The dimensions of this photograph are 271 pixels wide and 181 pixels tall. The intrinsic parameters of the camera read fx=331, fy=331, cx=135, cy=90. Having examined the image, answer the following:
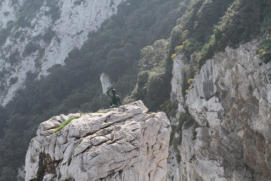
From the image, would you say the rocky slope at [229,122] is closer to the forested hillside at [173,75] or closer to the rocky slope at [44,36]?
the forested hillside at [173,75]

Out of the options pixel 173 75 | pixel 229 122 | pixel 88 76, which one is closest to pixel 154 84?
pixel 173 75

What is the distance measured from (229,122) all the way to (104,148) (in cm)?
1548

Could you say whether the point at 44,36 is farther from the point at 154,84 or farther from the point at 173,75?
the point at 173,75

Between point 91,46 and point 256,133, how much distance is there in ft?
134

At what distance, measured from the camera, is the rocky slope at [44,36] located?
2371 inches

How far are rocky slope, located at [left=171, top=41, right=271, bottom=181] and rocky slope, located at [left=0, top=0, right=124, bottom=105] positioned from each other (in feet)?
128

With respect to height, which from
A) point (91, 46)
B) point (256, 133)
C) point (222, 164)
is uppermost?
point (91, 46)

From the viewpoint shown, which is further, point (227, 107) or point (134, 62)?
point (134, 62)

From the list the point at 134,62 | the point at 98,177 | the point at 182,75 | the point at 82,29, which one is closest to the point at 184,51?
the point at 182,75

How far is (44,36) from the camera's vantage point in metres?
64.0

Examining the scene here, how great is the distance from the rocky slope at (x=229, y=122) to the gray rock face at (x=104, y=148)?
1124 cm

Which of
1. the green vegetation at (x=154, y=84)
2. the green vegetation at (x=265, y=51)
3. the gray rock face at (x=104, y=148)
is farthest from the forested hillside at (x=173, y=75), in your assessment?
the gray rock face at (x=104, y=148)

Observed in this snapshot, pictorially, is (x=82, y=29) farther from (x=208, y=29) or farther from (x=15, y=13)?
(x=208, y=29)

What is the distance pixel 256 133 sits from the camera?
21844 millimetres
